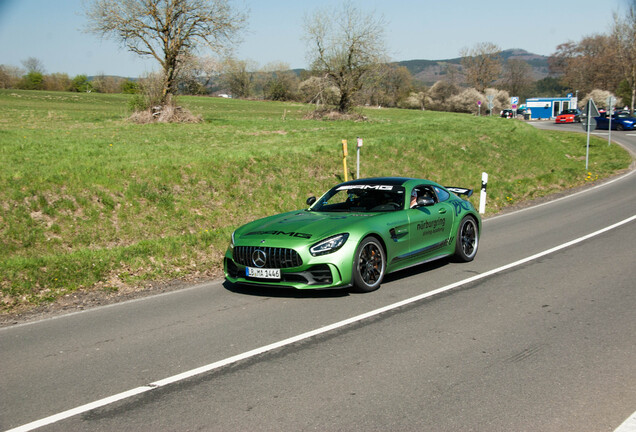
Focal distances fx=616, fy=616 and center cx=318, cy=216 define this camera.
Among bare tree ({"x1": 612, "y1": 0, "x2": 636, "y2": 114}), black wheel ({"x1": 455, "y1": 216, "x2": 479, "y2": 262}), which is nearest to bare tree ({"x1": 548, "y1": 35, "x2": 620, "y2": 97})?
bare tree ({"x1": 612, "y1": 0, "x2": 636, "y2": 114})

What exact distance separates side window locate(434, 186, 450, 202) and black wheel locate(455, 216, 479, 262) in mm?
479

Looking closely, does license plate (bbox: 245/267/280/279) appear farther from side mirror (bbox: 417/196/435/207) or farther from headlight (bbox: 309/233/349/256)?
side mirror (bbox: 417/196/435/207)

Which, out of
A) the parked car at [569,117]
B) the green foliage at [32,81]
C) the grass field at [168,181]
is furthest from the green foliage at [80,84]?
the parked car at [569,117]

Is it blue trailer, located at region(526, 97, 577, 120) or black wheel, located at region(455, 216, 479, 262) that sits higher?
blue trailer, located at region(526, 97, 577, 120)

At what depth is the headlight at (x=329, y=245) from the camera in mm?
7566

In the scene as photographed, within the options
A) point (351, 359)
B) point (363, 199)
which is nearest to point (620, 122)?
point (363, 199)

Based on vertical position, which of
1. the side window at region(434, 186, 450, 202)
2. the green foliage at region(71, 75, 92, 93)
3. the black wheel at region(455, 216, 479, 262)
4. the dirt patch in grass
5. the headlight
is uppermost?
the green foliage at region(71, 75, 92, 93)

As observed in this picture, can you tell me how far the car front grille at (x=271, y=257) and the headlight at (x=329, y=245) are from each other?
0.73 ft

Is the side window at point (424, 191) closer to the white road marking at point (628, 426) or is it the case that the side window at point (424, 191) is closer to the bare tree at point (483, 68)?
the white road marking at point (628, 426)

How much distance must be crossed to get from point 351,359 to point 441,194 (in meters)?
5.12

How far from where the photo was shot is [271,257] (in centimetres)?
768

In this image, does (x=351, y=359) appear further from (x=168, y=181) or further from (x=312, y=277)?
(x=168, y=181)

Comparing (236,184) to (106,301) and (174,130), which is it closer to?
(106,301)

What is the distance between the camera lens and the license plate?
7.62 meters
